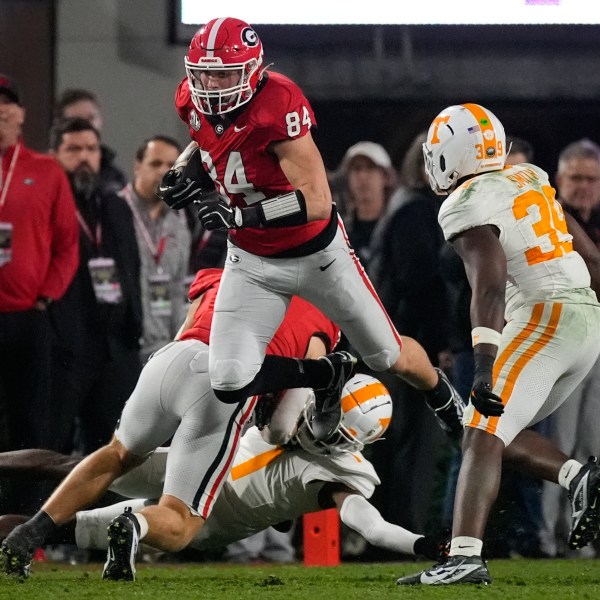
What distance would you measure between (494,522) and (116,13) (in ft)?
9.34

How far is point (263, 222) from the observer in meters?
4.49

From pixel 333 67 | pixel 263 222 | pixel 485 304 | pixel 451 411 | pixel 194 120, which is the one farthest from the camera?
pixel 333 67

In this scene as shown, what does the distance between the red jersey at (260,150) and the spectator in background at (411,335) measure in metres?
1.56

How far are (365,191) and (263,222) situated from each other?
198cm

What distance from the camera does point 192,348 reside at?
15.9 feet

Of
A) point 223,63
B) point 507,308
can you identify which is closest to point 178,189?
point 223,63

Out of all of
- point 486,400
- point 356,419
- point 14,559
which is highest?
point 486,400

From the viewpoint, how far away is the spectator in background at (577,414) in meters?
6.15

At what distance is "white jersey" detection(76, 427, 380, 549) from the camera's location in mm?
4906

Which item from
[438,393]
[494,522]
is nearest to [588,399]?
[494,522]

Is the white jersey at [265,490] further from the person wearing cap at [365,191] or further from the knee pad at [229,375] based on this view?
the person wearing cap at [365,191]

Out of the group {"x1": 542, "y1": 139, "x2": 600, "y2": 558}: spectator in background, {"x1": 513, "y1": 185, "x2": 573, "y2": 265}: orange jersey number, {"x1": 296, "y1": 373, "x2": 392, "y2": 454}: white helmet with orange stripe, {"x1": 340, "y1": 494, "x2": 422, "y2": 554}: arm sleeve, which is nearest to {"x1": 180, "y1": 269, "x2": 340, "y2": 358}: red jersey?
{"x1": 296, "y1": 373, "x2": 392, "y2": 454}: white helmet with orange stripe

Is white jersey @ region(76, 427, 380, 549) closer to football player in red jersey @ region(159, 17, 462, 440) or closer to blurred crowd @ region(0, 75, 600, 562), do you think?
football player in red jersey @ region(159, 17, 462, 440)

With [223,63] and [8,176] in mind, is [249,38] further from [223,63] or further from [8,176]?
[8,176]
